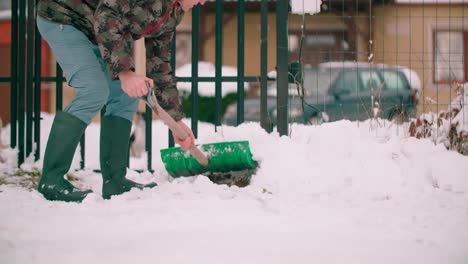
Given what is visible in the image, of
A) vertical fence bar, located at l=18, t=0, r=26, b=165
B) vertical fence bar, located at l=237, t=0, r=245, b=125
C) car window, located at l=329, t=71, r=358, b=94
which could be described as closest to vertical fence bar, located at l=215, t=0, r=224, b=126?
vertical fence bar, located at l=237, t=0, r=245, b=125

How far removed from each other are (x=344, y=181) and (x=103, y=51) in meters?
1.53

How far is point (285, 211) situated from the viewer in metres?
2.73

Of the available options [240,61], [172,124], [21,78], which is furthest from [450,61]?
[21,78]

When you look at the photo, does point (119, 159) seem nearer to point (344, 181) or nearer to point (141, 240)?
point (141, 240)

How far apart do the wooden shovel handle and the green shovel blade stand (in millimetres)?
91

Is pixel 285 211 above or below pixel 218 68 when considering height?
below

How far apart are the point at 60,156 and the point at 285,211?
3.93 ft

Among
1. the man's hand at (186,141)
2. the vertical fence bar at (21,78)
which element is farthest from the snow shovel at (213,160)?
the vertical fence bar at (21,78)

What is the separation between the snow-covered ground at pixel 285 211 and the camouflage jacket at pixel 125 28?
23.8 inches

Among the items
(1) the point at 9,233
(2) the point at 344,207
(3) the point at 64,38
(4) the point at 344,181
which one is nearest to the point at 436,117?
(4) the point at 344,181

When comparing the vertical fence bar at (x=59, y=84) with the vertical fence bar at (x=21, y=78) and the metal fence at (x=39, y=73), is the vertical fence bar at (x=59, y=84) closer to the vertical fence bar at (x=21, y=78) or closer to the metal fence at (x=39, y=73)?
the metal fence at (x=39, y=73)

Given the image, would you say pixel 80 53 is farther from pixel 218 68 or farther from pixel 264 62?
pixel 264 62

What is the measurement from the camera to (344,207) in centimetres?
286

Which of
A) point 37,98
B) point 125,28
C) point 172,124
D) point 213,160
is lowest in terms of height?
point 213,160
